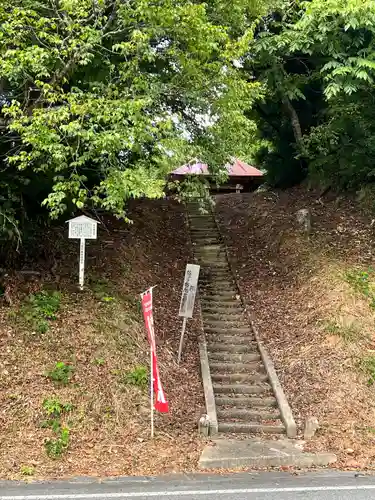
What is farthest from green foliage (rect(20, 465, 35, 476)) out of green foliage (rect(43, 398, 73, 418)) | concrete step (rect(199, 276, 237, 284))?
concrete step (rect(199, 276, 237, 284))

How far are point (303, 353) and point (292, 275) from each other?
9.25 ft

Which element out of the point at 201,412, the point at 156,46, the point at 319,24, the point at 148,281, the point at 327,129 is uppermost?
the point at 319,24

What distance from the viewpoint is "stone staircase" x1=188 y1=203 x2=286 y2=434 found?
7.41m

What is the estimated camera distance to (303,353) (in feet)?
29.1

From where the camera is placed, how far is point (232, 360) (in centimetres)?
883

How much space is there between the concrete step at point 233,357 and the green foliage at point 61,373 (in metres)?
2.71

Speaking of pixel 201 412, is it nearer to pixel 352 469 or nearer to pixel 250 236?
pixel 352 469

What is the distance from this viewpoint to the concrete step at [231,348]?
9078 millimetres

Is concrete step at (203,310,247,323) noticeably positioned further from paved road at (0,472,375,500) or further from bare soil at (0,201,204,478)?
paved road at (0,472,375,500)

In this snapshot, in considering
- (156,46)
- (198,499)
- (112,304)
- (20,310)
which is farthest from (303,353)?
(156,46)

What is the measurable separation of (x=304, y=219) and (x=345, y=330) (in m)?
4.59

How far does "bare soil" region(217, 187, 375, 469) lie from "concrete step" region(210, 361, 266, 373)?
412 mm

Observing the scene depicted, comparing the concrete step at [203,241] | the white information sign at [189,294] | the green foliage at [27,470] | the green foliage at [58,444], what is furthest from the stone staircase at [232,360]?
the green foliage at [27,470]

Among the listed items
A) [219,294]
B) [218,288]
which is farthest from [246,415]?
[218,288]
